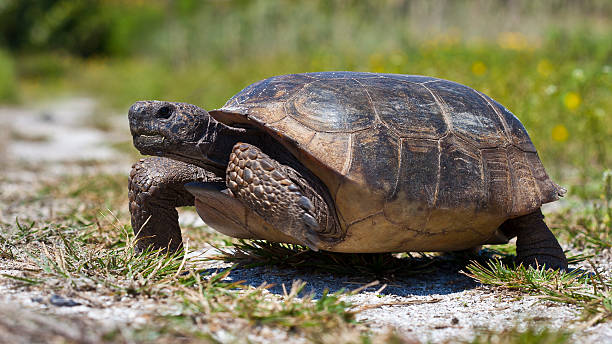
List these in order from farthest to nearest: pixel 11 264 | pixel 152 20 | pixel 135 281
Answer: pixel 152 20
pixel 11 264
pixel 135 281

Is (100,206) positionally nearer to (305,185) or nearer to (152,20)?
(305,185)

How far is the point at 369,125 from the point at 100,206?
2.39 metres

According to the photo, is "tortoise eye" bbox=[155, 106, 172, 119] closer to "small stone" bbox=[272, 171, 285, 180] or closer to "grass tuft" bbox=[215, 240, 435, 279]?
"small stone" bbox=[272, 171, 285, 180]

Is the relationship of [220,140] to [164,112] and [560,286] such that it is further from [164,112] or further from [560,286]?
[560,286]

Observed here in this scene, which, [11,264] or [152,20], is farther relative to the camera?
[152,20]

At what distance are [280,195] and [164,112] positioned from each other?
66 centimetres

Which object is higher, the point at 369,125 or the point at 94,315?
the point at 369,125

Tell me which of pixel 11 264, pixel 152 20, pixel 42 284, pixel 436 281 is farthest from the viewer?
pixel 152 20

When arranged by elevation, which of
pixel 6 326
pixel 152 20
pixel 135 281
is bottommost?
pixel 135 281

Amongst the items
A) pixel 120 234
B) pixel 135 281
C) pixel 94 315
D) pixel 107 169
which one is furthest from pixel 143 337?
pixel 107 169

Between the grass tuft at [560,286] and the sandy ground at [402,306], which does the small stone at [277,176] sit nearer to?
the sandy ground at [402,306]

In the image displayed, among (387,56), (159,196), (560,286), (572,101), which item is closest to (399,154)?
(560,286)

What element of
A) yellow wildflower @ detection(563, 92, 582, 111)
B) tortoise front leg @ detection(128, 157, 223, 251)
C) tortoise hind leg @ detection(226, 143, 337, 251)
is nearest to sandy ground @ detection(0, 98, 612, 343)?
tortoise hind leg @ detection(226, 143, 337, 251)

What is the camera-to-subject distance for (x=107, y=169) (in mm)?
6055
